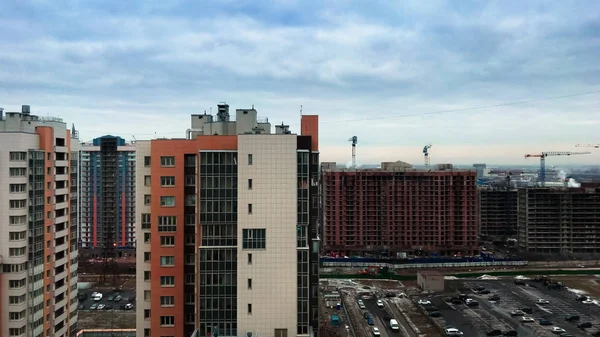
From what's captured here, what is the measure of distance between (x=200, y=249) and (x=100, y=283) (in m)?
36.1

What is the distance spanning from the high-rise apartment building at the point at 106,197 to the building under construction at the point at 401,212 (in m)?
21.8

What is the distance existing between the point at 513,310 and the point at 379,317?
32.0 feet

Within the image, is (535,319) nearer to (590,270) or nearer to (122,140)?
(590,270)

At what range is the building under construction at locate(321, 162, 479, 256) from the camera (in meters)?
56.6

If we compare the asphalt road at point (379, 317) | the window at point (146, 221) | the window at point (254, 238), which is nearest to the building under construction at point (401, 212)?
the asphalt road at point (379, 317)

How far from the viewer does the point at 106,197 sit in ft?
175

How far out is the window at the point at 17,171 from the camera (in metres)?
18.2

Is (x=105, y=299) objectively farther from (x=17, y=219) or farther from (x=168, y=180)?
(x=168, y=180)

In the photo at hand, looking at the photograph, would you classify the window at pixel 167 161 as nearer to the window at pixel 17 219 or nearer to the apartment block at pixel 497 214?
the window at pixel 17 219

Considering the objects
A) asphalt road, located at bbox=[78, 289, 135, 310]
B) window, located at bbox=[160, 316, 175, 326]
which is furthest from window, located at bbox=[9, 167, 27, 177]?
asphalt road, located at bbox=[78, 289, 135, 310]

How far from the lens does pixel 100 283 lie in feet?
149

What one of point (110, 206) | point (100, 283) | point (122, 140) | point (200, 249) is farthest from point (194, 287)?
point (122, 140)

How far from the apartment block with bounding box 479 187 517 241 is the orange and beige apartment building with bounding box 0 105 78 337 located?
59.3 metres

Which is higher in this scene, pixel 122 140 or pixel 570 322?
pixel 122 140
